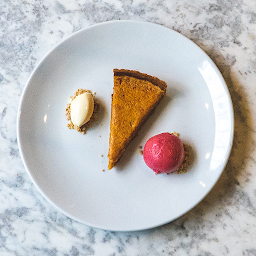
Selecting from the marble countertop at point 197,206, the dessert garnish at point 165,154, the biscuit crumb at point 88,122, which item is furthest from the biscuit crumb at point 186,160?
the biscuit crumb at point 88,122

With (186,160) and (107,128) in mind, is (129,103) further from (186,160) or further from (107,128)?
(186,160)

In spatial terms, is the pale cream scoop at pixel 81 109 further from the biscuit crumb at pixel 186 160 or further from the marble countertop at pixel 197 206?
the biscuit crumb at pixel 186 160

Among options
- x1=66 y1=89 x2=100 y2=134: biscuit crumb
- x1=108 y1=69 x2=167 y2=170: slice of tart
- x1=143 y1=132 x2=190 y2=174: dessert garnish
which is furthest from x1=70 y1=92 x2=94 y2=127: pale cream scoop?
x1=143 y1=132 x2=190 y2=174: dessert garnish

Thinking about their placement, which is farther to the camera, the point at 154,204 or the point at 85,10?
the point at 85,10

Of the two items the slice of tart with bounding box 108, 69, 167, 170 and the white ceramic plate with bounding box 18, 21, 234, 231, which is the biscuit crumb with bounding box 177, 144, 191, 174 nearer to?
the white ceramic plate with bounding box 18, 21, 234, 231

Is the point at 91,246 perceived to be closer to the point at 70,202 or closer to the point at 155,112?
the point at 70,202

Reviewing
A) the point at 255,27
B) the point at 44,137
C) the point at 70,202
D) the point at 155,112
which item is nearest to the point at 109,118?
the point at 155,112

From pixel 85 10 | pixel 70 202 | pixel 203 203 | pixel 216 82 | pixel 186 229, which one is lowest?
pixel 70 202
